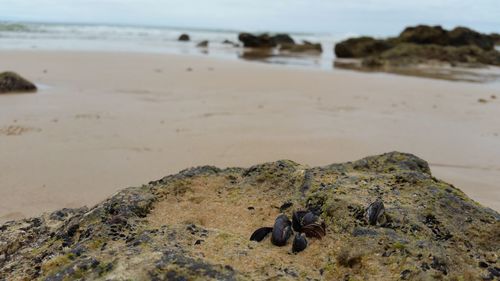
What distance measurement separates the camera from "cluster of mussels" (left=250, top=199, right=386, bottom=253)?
2.09m

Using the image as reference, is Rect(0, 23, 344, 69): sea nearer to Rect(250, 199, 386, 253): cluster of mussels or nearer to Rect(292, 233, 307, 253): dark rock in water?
Rect(250, 199, 386, 253): cluster of mussels

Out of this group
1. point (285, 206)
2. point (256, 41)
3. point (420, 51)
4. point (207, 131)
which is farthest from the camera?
point (256, 41)

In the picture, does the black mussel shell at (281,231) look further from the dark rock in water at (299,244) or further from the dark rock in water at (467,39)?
the dark rock in water at (467,39)

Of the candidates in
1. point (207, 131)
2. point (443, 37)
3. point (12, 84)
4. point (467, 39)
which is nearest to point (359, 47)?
point (443, 37)

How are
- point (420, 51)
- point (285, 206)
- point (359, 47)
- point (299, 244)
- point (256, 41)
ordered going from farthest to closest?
point (256, 41), point (359, 47), point (420, 51), point (285, 206), point (299, 244)

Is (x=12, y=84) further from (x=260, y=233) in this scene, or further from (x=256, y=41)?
(x=256, y=41)

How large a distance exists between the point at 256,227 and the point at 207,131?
13.0 feet

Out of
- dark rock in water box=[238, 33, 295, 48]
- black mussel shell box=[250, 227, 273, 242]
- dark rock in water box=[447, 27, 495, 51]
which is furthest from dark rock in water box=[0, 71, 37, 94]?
dark rock in water box=[447, 27, 495, 51]

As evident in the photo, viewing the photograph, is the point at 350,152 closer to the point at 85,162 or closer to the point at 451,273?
the point at 85,162

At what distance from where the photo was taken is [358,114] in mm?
7570

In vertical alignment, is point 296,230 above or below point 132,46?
below

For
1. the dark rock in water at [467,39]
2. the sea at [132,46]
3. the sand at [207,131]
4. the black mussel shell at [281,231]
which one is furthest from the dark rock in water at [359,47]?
the black mussel shell at [281,231]

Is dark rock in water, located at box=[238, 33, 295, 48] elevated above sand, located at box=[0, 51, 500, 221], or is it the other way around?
dark rock in water, located at box=[238, 33, 295, 48]

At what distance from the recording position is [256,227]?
2.32 meters
